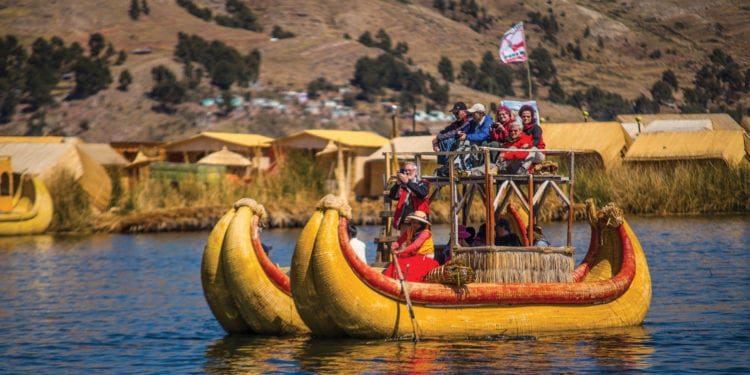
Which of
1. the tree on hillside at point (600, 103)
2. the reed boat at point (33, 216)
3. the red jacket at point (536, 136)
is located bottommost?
the reed boat at point (33, 216)

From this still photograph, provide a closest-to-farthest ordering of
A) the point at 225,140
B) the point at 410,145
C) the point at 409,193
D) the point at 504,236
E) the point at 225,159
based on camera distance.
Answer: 1. the point at 409,193
2. the point at 504,236
3. the point at 410,145
4. the point at 225,159
5. the point at 225,140

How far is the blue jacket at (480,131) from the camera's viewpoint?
Answer: 16977mm

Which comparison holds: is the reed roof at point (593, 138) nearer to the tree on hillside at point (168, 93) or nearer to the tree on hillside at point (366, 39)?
the tree on hillside at point (168, 93)

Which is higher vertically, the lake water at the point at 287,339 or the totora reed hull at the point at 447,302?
the totora reed hull at the point at 447,302

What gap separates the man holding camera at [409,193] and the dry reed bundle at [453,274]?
3.17 feet

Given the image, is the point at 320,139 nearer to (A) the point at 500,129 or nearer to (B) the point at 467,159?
(B) the point at 467,159

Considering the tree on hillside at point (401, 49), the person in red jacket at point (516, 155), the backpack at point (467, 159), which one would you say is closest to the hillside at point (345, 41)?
the tree on hillside at point (401, 49)

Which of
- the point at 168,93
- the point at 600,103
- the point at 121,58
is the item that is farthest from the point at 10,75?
the point at 600,103

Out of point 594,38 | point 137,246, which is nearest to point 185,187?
point 137,246

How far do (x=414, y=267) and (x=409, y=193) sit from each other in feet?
3.81

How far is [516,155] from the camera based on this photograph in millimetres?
16734

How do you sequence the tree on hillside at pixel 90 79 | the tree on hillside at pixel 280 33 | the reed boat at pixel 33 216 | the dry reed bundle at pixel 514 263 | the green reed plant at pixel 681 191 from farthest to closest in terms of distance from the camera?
the tree on hillside at pixel 280 33
the tree on hillside at pixel 90 79
the reed boat at pixel 33 216
the green reed plant at pixel 681 191
the dry reed bundle at pixel 514 263

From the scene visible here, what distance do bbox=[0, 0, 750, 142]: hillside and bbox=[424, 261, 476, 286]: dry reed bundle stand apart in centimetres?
8549

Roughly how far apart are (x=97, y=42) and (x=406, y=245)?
11562 cm
